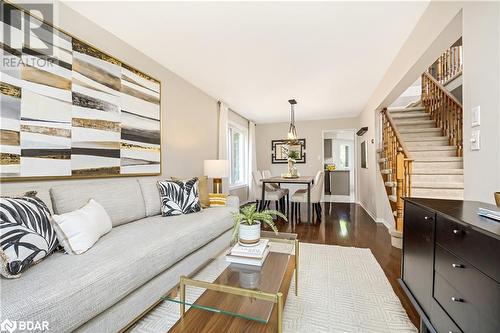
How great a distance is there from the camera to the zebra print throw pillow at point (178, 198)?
2.45 m

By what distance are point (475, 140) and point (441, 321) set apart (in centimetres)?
101

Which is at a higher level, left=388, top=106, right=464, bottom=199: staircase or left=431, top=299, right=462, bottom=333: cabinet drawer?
left=388, top=106, right=464, bottom=199: staircase

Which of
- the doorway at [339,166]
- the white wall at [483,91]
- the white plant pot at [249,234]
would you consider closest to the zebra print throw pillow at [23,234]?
the white plant pot at [249,234]

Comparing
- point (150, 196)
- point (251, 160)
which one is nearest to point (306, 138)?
point (251, 160)

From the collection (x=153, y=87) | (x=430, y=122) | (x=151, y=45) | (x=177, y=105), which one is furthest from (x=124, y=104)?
(x=430, y=122)

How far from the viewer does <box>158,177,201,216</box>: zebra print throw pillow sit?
8.02ft

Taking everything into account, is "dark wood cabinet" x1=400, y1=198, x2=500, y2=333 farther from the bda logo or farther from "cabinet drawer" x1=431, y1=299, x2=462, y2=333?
the bda logo

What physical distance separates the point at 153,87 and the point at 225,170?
157 centimetres

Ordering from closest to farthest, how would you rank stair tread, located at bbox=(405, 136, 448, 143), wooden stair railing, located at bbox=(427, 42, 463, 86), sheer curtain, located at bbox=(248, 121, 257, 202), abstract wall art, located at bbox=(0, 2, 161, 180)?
1. abstract wall art, located at bbox=(0, 2, 161, 180)
2. stair tread, located at bbox=(405, 136, 448, 143)
3. wooden stair railing, located at bbox=(427, 42, 463, 86)
4. sheer curtain, located at bbox=(248, 121, 257, 202)

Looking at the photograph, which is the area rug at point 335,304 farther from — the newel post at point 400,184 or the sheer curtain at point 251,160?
the sheer curtain at point 251,160

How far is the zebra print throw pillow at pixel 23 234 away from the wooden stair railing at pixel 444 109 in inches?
200

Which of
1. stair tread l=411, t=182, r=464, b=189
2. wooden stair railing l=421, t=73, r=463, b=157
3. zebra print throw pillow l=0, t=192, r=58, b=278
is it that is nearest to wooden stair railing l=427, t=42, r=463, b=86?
wooden stair railing l=421, t=73, r=463, b=157

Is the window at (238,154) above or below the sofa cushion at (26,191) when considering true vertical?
above

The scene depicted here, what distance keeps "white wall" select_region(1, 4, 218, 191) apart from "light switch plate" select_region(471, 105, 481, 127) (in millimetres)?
2994
